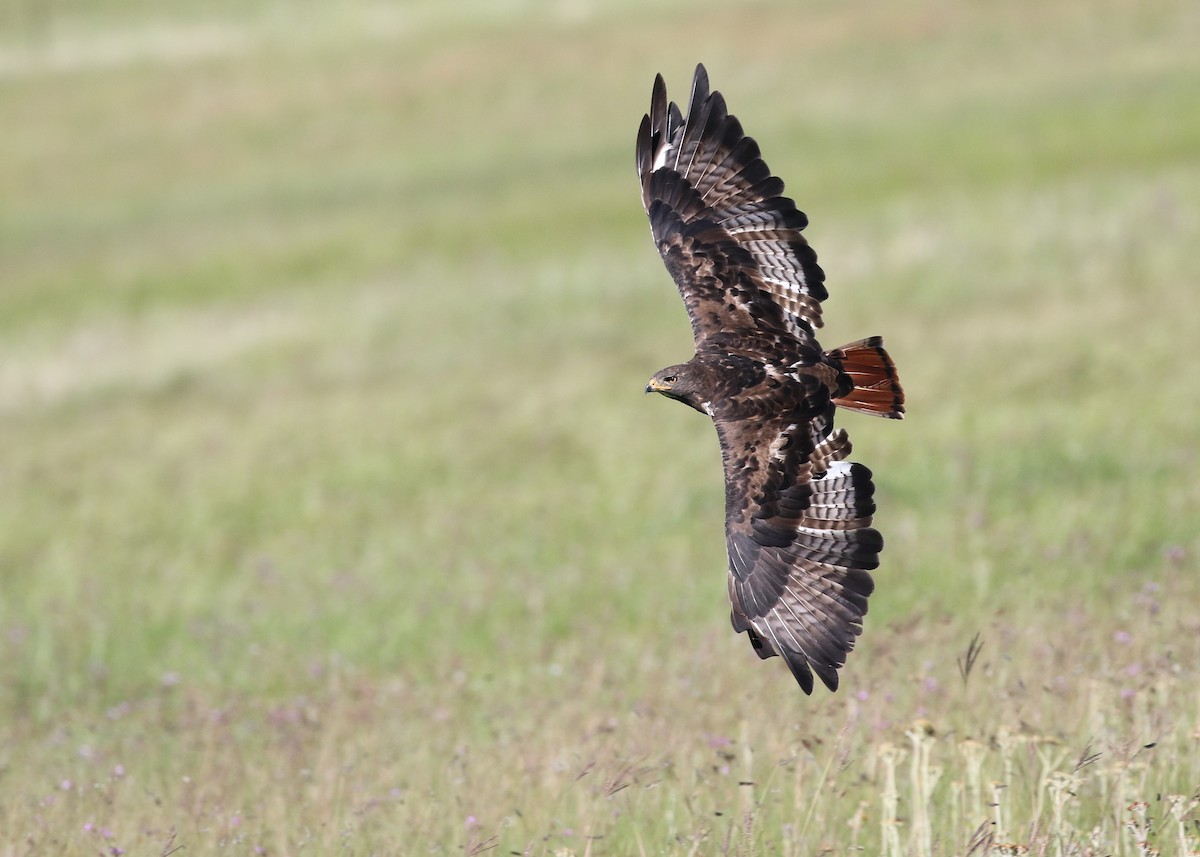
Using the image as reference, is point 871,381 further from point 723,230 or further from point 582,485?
point 582,485

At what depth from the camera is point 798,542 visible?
17.9 ft

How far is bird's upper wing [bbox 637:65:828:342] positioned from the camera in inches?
252

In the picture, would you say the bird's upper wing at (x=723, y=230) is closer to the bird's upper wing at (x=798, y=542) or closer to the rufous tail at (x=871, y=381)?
the rufous tail at (x=871, y=381)

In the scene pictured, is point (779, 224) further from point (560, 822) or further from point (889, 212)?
point (889, 212)

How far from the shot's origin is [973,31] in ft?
120

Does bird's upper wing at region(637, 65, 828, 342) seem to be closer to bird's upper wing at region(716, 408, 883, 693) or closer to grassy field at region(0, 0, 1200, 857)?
bird's upper wing at region(716, 408, 883, 693)

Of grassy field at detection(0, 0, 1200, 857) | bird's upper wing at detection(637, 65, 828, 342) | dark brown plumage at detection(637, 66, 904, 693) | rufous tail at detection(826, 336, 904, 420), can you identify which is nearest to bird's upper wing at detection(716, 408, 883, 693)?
dark brown plumage at detection(637, 66, 904, 693)

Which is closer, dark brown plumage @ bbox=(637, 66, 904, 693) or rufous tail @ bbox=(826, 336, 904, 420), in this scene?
dark brown plumage @ bbox=(637, 66, 904, 693)

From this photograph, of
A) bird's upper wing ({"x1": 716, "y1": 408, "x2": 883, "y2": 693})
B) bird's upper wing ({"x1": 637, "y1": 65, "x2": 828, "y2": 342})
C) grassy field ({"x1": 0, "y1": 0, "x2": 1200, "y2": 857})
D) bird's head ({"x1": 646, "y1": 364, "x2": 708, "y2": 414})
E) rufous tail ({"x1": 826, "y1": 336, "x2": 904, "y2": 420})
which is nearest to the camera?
bird's upper wing ({"x1": 716, "y1": 408, "x2": 883, "y2": 693})

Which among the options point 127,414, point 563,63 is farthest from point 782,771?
point 563,63

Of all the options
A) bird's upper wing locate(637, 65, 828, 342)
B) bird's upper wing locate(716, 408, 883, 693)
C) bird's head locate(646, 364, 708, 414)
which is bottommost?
bird's upper wing locate(716, 408, 883, 693)

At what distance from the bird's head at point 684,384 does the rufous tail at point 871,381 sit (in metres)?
0.51

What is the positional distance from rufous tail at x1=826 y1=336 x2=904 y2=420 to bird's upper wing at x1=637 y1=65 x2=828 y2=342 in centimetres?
41

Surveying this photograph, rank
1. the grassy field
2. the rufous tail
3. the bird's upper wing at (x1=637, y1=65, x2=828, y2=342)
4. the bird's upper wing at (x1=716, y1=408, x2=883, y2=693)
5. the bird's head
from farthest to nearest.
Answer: the bird's upper wing at (x1=637, y1=65, x2=828, y2=342) < the bird's head < the rufous tail < the grassy field < the bird's upper wing at (x1=716, y1=408, x2=883, y2=693)
